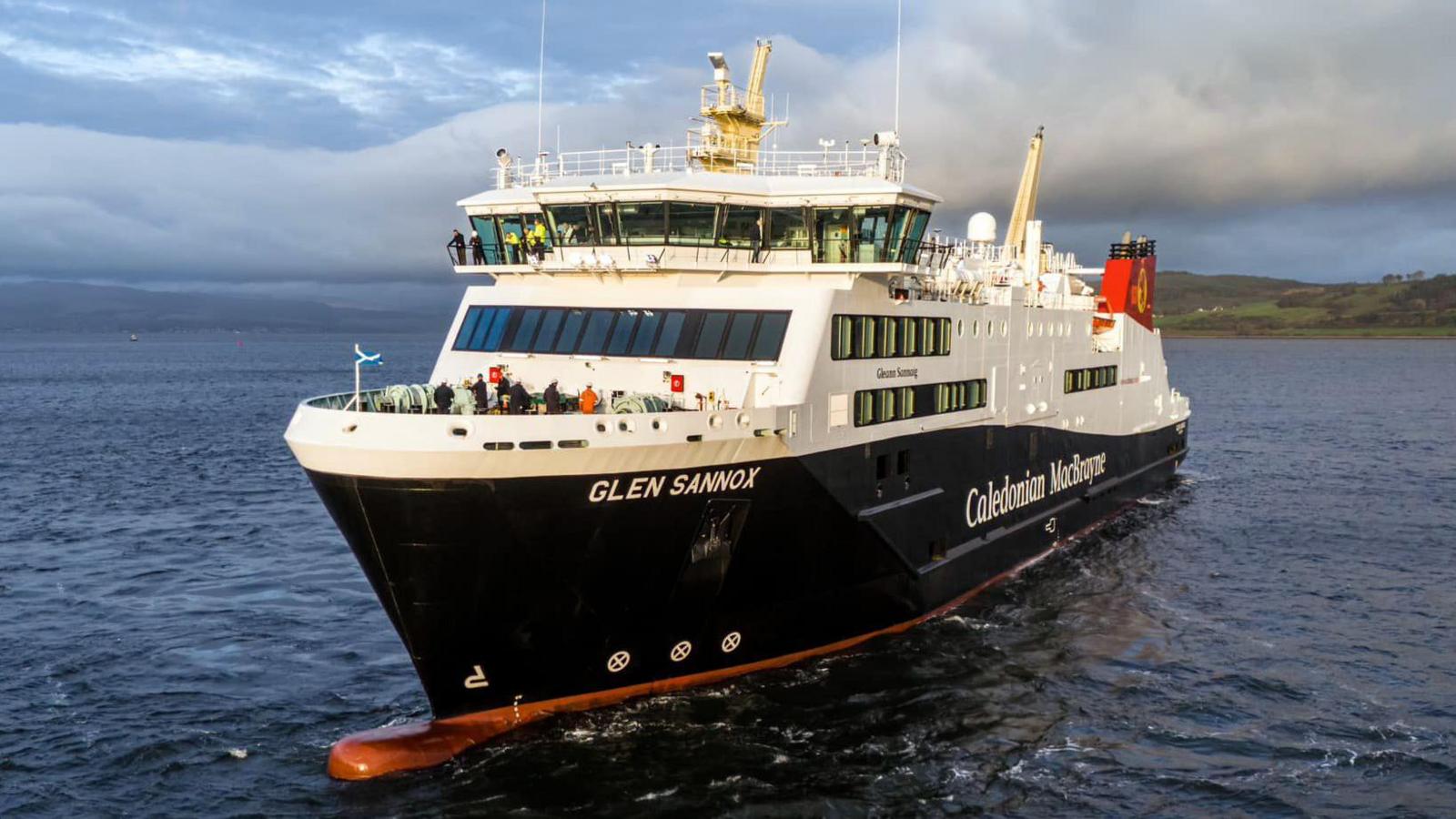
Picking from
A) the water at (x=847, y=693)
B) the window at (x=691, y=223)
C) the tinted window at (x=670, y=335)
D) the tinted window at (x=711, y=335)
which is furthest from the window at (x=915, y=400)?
the water at (x=847, y=693)

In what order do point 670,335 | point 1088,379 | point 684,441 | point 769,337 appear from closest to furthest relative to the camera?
point 684,441, point 769,337, point 670,335, point 1088,379

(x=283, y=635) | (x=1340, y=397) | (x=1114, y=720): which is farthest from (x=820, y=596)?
(x=1340, y=397)

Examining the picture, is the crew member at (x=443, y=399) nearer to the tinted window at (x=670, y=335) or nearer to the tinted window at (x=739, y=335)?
the tinted window at (x=670, y=335)

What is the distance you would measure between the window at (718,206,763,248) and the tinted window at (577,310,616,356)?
9.69 feet

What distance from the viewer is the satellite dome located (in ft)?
115

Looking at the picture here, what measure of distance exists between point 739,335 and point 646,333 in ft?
7.00

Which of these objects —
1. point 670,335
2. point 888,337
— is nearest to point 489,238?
point 670,335

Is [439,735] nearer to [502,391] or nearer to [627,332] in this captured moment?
[502,391]

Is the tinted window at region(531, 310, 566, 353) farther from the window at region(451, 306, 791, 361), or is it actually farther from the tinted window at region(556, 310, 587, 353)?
the tinted window at region(556, 310, 587, 353)

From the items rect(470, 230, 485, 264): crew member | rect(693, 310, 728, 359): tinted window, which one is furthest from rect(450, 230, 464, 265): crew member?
rect(693, 310, 728, 359): tinted window

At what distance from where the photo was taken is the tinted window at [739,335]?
22078 mm

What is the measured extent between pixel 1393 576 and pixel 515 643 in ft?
91.7

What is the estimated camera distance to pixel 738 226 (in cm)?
2319

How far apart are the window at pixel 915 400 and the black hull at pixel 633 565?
0.64 metres
